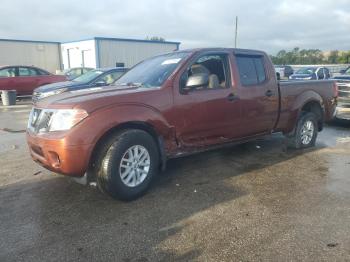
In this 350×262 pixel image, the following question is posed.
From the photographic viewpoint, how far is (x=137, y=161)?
14.2ft

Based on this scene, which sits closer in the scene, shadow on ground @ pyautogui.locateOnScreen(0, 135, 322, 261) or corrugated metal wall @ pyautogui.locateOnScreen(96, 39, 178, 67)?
shadow on ground @ pyautogui.locateOnScreen(0, 135, 322, 261)

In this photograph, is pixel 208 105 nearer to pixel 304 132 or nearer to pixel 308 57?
pixel 304 132

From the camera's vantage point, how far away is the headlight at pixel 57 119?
391cm

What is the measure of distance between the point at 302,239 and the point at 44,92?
9479mm

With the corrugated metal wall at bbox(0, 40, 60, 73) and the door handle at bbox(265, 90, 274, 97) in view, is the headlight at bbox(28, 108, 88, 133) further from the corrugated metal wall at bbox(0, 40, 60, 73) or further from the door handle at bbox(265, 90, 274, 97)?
the corrugated metal wall at bbox(0, 40, 60, 73)

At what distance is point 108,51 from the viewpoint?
103ft

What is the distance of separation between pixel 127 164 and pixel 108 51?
1127 inches

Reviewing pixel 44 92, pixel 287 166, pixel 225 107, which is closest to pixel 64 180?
pixel 225 107

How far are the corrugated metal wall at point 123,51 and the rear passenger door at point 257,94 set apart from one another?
2497cm

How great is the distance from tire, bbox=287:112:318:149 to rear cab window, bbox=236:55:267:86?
4.43ft

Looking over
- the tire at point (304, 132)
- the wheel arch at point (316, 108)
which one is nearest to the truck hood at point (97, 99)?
the tire at point (304, 132)

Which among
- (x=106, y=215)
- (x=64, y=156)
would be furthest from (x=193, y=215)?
(x=64, y=156)

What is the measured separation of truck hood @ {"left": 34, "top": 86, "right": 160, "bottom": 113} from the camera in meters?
4.00

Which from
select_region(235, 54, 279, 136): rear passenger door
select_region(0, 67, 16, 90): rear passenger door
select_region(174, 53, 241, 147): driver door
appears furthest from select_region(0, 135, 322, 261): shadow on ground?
select_region(0, 67, 16, 90): rear passenger door
